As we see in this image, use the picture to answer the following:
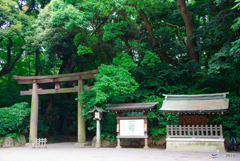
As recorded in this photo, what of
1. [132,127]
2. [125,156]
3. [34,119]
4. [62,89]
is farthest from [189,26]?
[34,119]

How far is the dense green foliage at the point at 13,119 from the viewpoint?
16.2m

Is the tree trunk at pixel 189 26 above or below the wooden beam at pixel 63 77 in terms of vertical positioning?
above

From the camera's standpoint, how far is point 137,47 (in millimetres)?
16156

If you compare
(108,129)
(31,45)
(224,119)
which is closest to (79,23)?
(31,45)

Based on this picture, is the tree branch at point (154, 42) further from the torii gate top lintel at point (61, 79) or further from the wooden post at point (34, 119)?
the wooden post at point (34, 119)

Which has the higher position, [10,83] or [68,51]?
[68,51]

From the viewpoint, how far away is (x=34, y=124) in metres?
16.6

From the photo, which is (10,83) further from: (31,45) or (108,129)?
(108,129)

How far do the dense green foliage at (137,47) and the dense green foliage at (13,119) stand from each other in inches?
125

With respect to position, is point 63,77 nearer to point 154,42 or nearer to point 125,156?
point 154,42

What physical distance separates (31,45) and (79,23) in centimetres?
600

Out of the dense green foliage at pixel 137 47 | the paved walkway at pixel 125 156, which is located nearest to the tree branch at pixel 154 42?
the dense green foliage at pixel 137 47

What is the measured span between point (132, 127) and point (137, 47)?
20.6 ft

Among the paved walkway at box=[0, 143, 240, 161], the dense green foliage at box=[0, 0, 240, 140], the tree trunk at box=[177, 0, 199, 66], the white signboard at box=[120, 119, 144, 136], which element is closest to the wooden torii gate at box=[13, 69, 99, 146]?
→ the dense green foliage at box=[0, 0, 240, 140]
